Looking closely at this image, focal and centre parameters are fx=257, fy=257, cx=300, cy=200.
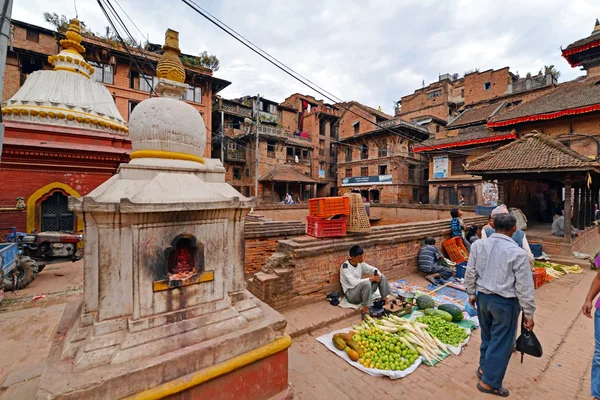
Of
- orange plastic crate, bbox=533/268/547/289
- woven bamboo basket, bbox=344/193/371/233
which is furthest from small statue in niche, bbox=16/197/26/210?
orange plastic crate, bbox=533/268/547/289

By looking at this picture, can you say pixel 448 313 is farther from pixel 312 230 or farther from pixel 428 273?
pixel 312 230

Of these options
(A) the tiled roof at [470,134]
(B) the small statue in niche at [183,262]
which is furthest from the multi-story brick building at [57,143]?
(A) the tiled roof at [470,134]

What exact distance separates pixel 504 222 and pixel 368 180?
89.4 feet

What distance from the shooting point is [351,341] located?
3998mm

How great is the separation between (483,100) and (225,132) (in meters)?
30.4

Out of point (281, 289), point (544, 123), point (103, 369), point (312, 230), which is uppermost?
point (544, 123)

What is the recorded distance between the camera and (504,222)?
3.32 meters

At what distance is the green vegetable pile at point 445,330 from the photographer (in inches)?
166

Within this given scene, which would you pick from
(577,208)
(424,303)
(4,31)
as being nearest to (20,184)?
(4,31)

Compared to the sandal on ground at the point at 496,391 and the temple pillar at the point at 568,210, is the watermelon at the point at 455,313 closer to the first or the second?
the sandal on ground at the point at 496,391

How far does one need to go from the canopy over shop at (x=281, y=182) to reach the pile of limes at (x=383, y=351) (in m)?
24.9

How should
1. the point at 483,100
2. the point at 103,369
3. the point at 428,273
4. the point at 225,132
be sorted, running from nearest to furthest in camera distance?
the point at 103,369 → the point at 428,273 → the point at 225,132 → the point at 483,100

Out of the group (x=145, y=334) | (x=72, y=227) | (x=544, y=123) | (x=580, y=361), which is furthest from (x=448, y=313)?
(x=544, y=123)

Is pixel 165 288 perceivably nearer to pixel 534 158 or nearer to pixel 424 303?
pixel 424 303
